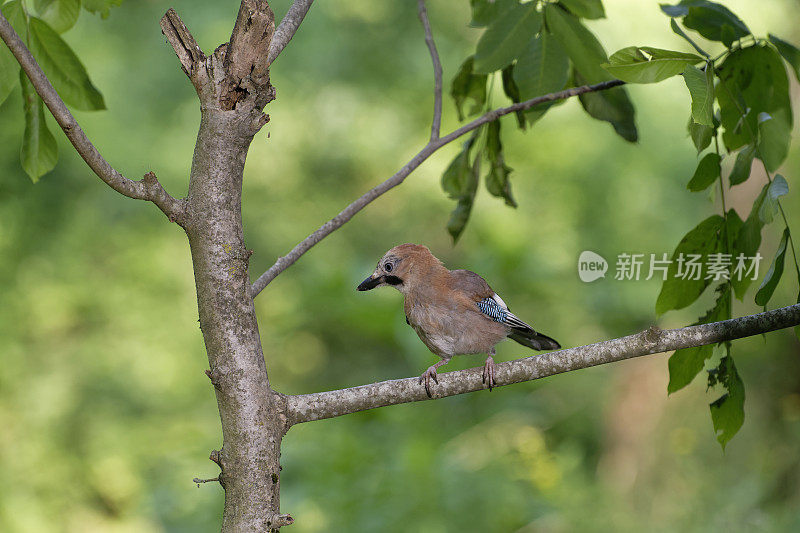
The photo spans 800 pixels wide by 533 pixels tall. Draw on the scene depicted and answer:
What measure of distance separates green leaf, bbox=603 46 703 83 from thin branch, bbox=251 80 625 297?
1.02ft

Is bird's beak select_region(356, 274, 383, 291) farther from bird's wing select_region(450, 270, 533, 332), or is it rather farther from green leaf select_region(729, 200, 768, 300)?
green leaf select_region(729, 200, 768, 300)

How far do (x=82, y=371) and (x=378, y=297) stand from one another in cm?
346

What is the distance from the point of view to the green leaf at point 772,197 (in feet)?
4.62

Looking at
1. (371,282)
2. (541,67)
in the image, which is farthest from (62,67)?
(541,67)

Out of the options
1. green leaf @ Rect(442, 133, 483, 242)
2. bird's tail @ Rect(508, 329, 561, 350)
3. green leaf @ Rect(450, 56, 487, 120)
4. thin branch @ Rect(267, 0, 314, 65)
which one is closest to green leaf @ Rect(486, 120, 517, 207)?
green leaf @ Rect(442, 133, 483, 242)

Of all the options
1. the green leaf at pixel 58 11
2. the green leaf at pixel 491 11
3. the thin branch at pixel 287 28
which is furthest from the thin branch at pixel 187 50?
the green leaf at pixel 491 11

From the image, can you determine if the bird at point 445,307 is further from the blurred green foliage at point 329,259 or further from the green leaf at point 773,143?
the blurred green foliage at point 329,259

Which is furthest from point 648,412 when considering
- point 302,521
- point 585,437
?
point 302,521

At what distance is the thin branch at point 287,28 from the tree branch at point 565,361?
2.22 ft

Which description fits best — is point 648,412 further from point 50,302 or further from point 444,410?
point 50,302

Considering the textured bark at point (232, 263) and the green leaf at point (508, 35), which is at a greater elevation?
the green leaf at point (508, 35)

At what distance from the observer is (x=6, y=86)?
5.66ft

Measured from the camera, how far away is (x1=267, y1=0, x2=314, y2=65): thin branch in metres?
1.60

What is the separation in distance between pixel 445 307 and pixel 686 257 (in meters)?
0.64
